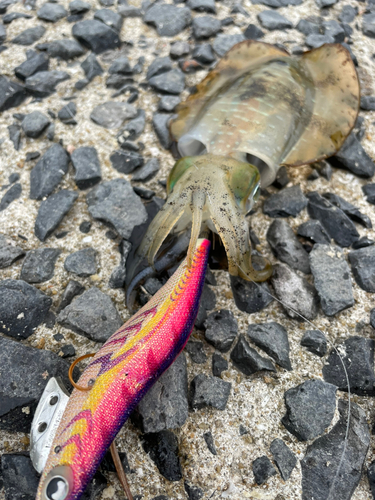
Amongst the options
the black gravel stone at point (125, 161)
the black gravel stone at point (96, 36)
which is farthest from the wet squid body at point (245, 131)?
the black gravel stone at point (96, 36)

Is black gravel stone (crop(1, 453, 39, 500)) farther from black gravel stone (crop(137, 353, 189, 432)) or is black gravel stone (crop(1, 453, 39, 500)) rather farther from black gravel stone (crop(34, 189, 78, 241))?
black gravel stone (crop(34, 189, 78, 241))

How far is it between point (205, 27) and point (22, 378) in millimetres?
3701

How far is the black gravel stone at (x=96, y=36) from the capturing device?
152 inches

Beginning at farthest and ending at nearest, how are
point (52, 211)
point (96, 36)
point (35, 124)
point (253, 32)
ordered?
point (253, 32) → point (96, 36) → point (35, 124) → point (52, 211)

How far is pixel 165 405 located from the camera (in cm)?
199

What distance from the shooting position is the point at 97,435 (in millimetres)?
1580

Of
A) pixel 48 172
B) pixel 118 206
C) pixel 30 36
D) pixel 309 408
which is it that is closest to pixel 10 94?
pixel 30 36

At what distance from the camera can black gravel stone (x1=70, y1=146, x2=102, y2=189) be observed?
294cm

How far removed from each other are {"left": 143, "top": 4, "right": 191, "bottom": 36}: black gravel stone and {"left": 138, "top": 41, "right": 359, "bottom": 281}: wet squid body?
96 cm

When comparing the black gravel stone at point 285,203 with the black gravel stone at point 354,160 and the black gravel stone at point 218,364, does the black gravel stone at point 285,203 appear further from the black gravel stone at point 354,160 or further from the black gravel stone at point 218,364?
the black gravel stone at point 218,364

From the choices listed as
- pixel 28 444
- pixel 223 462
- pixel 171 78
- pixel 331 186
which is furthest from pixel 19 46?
pixel 223 462

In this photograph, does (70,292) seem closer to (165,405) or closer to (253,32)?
(165,405)

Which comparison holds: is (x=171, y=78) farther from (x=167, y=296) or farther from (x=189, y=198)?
A: (x=167, y=296)

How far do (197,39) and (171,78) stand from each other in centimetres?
73
